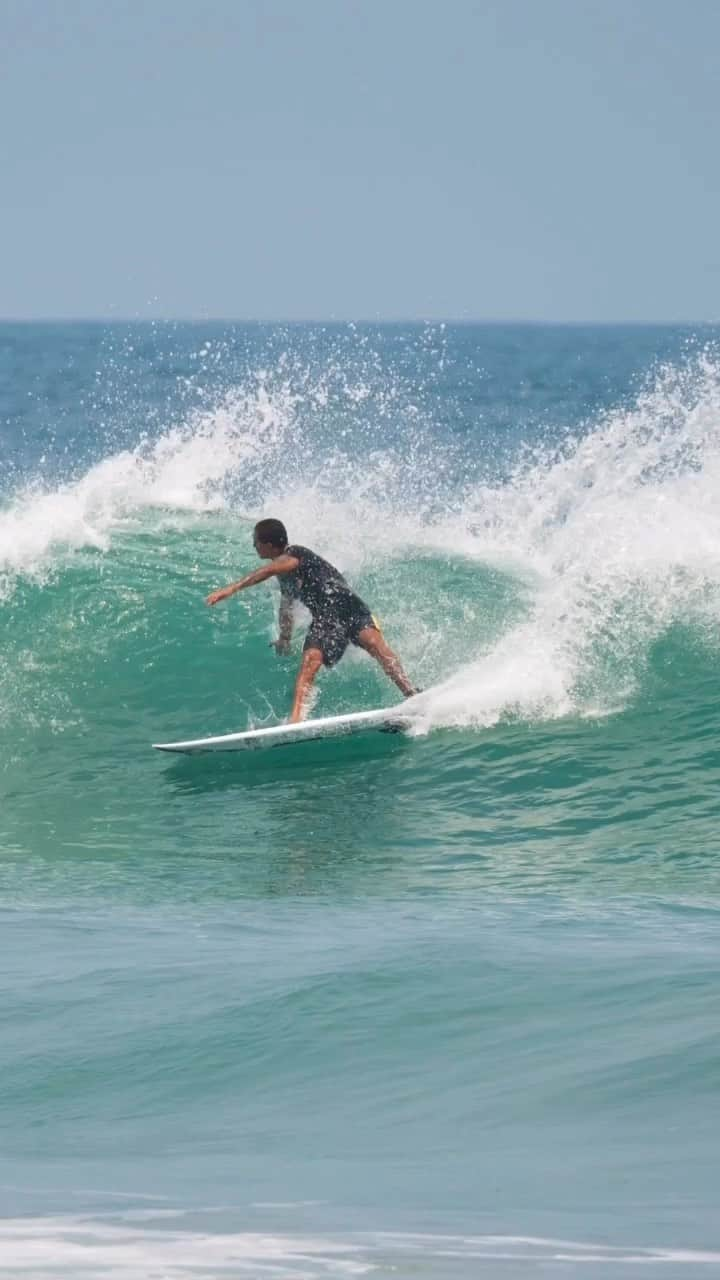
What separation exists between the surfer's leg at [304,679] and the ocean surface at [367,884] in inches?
9.8

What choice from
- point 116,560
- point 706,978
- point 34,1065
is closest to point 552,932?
point 706,978

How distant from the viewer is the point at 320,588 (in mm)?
11953

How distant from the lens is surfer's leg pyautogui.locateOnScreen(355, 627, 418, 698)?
11977 millimetres

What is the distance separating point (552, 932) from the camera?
754 cm

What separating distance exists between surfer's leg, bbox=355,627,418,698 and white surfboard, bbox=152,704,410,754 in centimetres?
27

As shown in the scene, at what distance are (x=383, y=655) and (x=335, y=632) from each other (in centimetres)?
36

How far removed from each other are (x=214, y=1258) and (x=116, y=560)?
12.6 m

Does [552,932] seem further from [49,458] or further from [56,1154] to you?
[49,458]

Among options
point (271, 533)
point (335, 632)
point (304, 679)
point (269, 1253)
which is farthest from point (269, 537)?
point (269, 1253)

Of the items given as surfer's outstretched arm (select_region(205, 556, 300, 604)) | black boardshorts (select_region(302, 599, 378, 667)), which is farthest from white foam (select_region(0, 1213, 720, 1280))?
black boardshorts (select_region(302, 599, 378, 667))

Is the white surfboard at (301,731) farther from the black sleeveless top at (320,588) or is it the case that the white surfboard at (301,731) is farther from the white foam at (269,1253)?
the white foam at (269,1253)

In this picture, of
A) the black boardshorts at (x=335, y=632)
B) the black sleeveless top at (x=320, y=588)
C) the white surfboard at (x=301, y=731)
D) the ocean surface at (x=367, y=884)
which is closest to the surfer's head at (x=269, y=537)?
the black sleeveless top at (x=320, y=588)

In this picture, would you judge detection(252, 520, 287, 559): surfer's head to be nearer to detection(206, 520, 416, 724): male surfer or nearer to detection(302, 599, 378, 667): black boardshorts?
detection(206, 520, 416, 724): male surfer

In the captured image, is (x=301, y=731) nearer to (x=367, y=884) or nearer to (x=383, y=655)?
(x=383, y=655)
